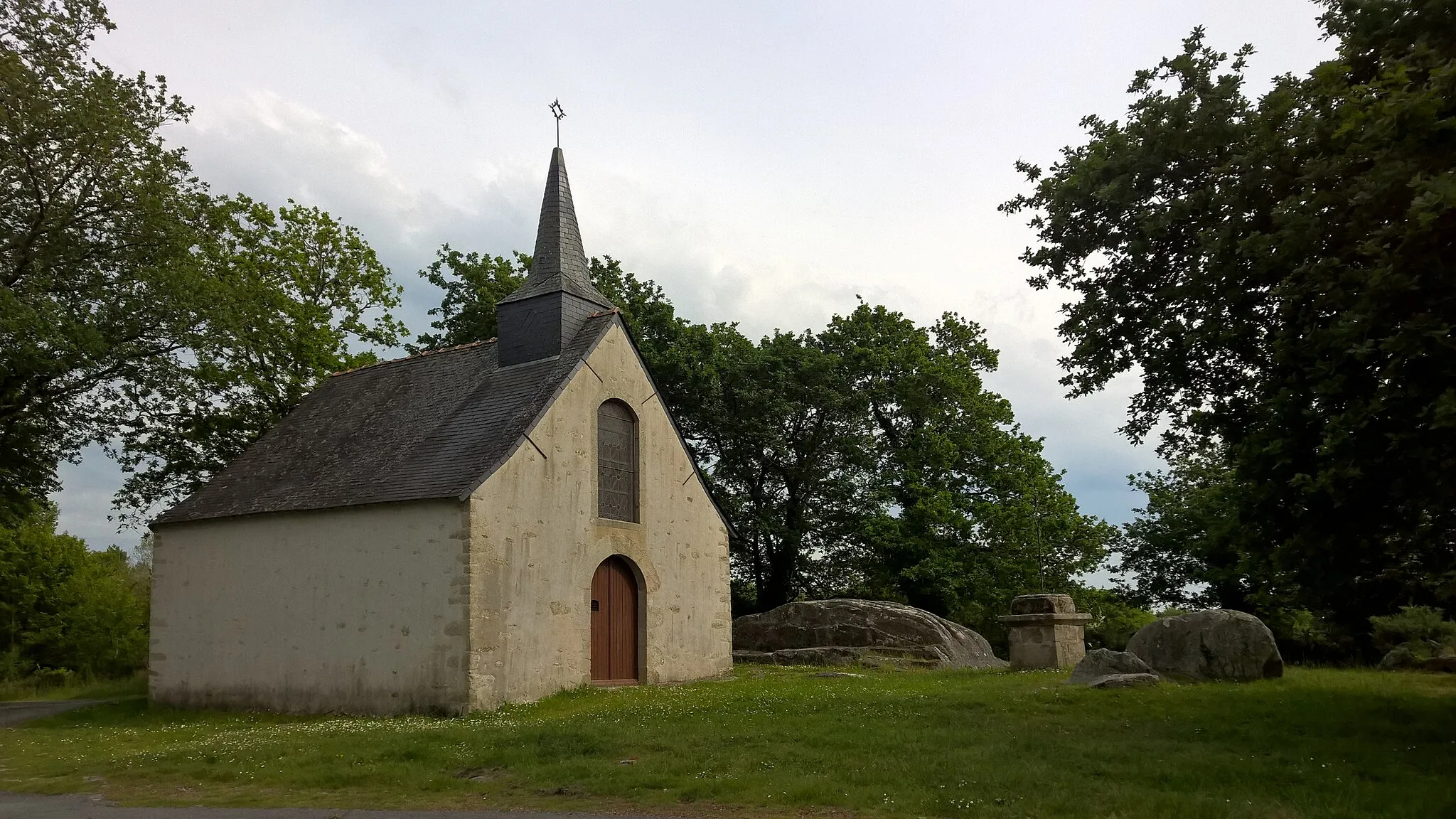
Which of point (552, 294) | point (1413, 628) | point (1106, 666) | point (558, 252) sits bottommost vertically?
point (1106, 666)

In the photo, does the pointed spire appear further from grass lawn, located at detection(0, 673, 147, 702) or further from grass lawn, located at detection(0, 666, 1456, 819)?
grass lawn, located at detection(0, 673, 147, 702)

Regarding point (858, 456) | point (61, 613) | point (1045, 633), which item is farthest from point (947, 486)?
point (61, 613)

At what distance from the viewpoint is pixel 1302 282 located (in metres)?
10.7

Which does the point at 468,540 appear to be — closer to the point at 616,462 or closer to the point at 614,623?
the point at 614,623

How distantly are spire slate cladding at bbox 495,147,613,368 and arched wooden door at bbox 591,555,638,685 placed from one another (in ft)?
15.8

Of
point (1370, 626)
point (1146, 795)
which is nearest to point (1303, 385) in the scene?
point (1146, 795)

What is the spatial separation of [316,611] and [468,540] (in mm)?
4158

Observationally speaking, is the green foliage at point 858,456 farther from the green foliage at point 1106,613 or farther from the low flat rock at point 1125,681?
the low flat rock at point 1125,681

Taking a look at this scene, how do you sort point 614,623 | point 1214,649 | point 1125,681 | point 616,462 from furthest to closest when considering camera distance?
point 616,462
point 614,623
point 1214,649
point 1125,681

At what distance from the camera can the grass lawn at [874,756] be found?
8.24 m

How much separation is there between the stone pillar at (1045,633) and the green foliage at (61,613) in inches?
1440

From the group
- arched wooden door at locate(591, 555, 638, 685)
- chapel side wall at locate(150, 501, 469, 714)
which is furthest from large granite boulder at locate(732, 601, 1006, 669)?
chapel side wall at locate(150, 501, 469, 714)

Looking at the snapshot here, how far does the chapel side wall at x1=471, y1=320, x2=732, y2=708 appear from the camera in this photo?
17594 mm

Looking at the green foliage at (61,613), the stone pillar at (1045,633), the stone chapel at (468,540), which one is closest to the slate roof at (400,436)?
the stone chapel at (468,540)
